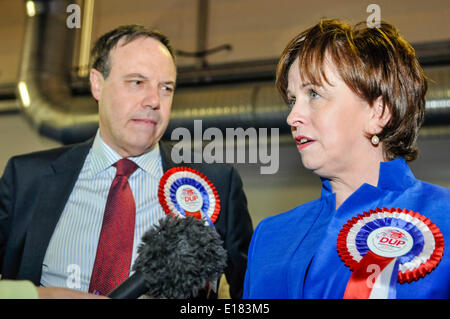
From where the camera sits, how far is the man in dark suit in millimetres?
1363

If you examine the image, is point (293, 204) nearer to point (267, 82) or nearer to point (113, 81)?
point (267, 82)

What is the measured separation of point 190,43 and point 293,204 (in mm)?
1529

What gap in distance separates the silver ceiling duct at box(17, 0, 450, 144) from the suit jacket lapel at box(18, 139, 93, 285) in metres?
1.65

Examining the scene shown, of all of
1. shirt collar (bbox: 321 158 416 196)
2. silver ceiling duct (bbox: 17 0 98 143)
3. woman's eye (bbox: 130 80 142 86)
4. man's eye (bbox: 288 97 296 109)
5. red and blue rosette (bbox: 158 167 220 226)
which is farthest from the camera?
silver ceiling duct (bbox: 17 0 98 143)

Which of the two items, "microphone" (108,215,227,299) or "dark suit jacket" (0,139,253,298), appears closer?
"microphone" (108,215,227,299)

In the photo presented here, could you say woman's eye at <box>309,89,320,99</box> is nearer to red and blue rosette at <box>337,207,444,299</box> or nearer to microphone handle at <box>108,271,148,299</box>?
red and blue rosette at <box>337,207,444,299</box>

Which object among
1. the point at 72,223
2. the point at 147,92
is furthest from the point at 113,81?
the point at 72,223

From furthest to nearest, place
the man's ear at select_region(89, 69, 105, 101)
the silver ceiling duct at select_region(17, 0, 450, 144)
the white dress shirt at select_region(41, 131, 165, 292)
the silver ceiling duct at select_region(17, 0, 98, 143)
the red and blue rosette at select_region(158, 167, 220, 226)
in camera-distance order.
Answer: the silver ceiling duct at select_region(17, 0, 98, 143)
the silver ceiling duct at select_region(17, 0, 450, 144)
the man's ear at select_region(89, 69, 105, 101)
the red and blue rosette at select_region(158, 167, 220, 226)
the white dress shirt at select_region(41, 131, 165, 292)

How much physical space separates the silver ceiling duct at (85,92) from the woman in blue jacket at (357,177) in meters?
1.91

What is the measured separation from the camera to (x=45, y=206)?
1.42 m

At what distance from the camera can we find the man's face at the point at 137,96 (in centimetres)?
152

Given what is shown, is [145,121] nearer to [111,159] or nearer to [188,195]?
[111,159]

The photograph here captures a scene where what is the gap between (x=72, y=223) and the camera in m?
1.40

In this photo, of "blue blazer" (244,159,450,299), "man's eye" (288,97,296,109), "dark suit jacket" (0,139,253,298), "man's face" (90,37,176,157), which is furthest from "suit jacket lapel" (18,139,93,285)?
"man's eye" (288,97,296,109)
